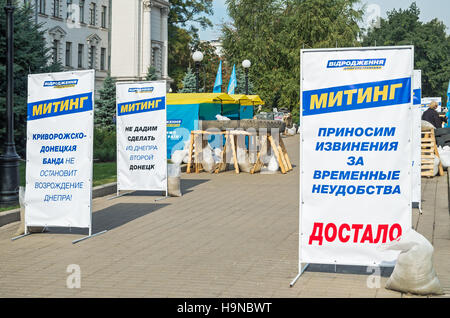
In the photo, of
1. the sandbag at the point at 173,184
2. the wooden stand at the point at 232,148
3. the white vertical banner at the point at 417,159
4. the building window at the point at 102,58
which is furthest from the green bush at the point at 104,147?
the building window at the point at 102,58

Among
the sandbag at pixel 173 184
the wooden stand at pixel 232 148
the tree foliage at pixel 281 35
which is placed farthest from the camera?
the tree foliage at pixel 281 35

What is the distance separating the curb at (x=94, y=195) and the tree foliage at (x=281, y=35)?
40.9 meters

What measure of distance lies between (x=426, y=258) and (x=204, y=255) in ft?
9.08

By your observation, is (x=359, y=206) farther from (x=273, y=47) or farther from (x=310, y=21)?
(x=273, y=47)

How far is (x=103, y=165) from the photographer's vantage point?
19.5 metres

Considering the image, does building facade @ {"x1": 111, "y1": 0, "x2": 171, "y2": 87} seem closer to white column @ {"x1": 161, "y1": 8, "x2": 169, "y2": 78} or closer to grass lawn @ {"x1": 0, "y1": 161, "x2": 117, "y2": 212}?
white column @ {"x1": 161, "y1": 8, "x2": 169, "y2": 78}

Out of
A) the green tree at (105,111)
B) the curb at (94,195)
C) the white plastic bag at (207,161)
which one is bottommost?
the curb at (94,195)

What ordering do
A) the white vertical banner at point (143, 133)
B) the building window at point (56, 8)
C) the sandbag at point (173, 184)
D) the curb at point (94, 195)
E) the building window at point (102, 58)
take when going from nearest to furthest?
1. the curb at point (94, 195)
2. the white vertical banner at point (143, 133)
3. the sandbag at point (173, 184)
4. the building window at point (56, 8)
5. the building window at point (102, 58)

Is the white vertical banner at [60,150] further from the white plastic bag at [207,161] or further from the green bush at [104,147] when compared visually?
the green bush at [104,147]

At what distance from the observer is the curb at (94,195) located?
1024 centimetres

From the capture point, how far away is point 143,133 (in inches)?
529

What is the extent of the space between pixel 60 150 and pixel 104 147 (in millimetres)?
13976

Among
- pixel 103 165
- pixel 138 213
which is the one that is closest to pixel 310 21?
pixel 103 165

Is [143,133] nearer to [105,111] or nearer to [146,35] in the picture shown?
[105,111]
